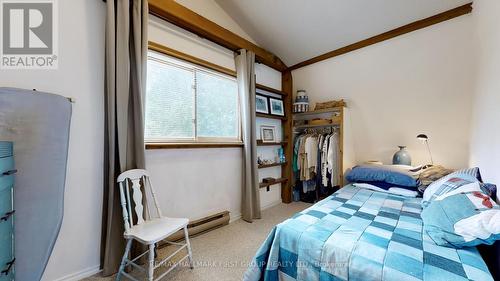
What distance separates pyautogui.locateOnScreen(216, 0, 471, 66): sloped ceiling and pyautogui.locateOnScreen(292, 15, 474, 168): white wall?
27cm

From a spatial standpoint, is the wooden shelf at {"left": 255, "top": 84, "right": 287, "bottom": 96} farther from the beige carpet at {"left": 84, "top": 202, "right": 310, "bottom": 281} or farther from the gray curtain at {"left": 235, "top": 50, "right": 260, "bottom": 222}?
the beige carpet at {"left": 84, "top": 202, "right": 310, "bottom": 281}

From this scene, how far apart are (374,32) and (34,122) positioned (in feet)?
12.0

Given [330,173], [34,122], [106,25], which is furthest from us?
[330,173]

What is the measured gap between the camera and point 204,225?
2246mm

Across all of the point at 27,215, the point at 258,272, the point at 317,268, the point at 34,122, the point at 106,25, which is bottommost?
the point at 258,272

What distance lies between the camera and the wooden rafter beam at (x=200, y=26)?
189 cm

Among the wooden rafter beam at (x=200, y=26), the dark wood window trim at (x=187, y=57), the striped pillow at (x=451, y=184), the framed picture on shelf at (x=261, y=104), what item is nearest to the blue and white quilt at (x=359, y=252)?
the striped pillow at (x=451, y=184)

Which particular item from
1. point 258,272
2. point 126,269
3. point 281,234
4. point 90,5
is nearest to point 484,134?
point 281,234

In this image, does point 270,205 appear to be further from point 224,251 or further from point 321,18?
point 321,18

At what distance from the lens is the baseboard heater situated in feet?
6.65

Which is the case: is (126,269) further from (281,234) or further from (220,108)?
(220,108)

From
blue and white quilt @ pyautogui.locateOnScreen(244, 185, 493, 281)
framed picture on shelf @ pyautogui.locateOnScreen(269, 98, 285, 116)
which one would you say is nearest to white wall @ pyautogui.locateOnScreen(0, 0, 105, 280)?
blue and white quilt @ pyautogui.locateOnScreen(244, 185, 493, 281)

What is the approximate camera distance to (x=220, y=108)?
103 inches

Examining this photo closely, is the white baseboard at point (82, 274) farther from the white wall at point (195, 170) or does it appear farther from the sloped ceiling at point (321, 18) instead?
the sloped ceiling at point (321, 18)
